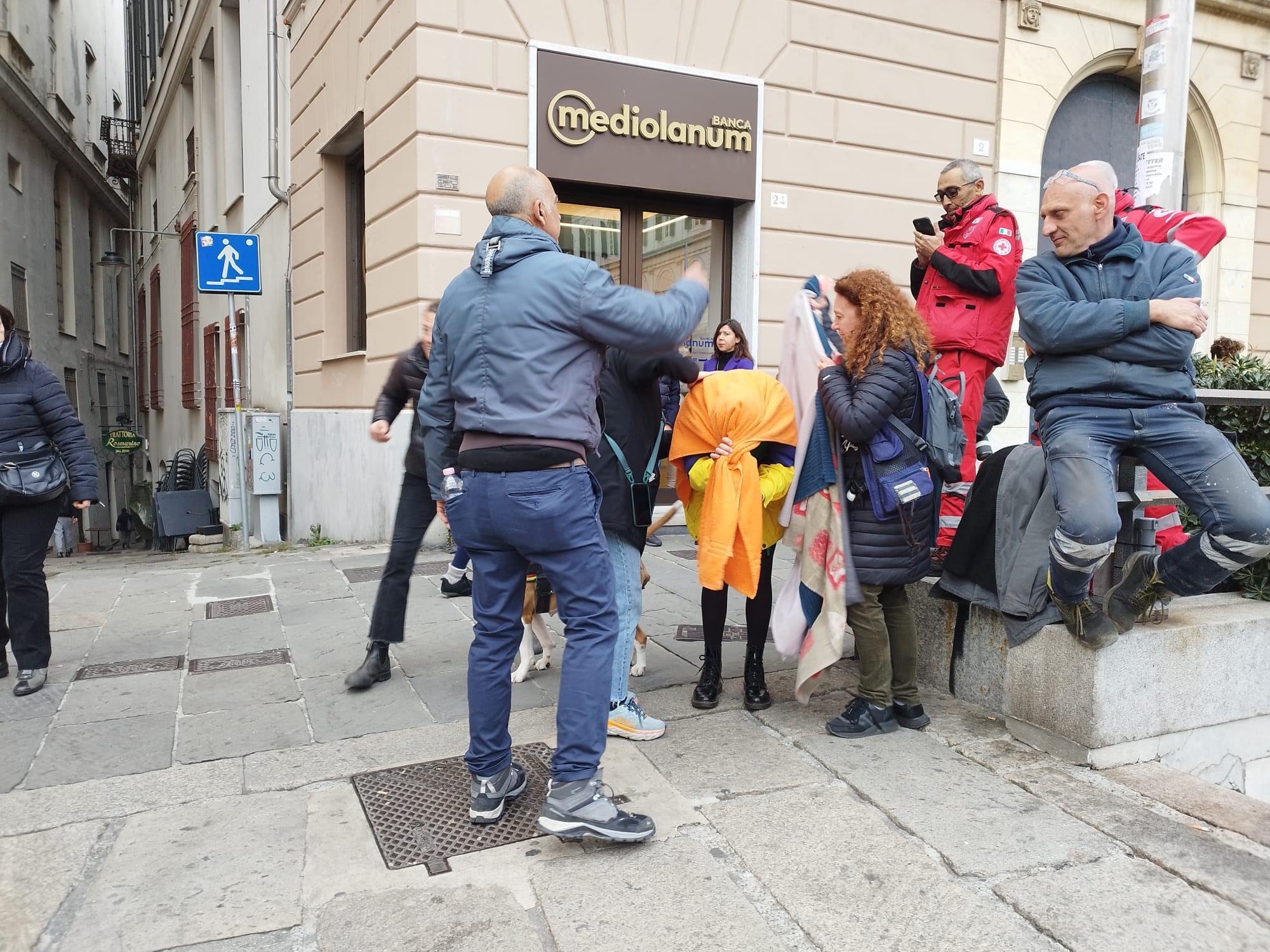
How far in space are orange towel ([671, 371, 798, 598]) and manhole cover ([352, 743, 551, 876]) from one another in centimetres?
100

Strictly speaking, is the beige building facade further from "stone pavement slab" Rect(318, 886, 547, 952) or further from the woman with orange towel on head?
"stone pavement slab" Rect(318, 886, 547, 952)

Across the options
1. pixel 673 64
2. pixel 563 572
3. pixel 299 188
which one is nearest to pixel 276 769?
pixel 563 572

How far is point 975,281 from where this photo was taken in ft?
15.0

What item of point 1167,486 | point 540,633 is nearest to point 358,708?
point 540,633

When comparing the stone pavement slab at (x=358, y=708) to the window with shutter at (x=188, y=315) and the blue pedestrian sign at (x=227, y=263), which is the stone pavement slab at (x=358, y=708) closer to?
the blue pedestrian sign at (x=227, y=263)

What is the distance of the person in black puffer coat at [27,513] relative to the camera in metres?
4.29

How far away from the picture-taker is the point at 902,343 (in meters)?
3.43

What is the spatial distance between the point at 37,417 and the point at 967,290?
474cm

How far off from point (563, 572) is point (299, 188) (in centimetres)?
999

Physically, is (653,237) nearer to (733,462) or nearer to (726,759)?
(733,462)

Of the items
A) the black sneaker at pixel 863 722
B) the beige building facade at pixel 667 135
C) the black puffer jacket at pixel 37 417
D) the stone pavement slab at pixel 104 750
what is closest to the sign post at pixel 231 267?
the beige building facade at pixel 667 135

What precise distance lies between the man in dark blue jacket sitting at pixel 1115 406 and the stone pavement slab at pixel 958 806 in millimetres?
687

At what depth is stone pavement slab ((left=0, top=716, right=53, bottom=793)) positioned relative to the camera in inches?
130

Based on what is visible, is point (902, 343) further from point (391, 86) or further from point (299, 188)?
point (299, 188)
